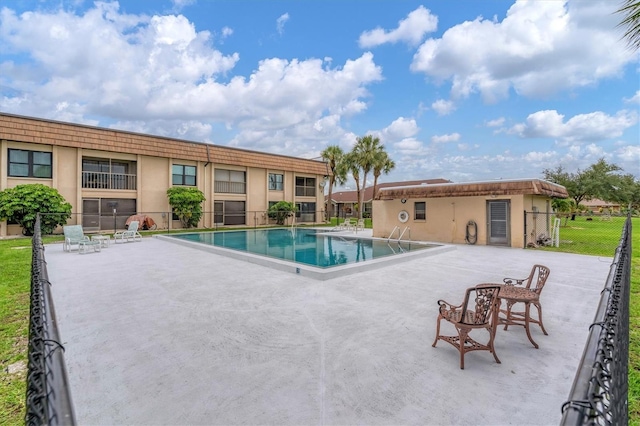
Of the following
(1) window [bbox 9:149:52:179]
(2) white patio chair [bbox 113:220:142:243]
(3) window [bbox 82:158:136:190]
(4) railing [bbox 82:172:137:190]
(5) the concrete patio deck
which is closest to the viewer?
(5) the concrete patio deck

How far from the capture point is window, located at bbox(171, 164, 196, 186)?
23.9m

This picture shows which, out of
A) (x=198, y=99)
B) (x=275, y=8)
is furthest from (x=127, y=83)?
(x=275, y=8)

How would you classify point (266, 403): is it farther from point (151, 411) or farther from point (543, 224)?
point (543, 224)

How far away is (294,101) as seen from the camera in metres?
25.7

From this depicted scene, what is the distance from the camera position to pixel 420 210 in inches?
637

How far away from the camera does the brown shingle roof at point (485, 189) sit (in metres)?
12.9

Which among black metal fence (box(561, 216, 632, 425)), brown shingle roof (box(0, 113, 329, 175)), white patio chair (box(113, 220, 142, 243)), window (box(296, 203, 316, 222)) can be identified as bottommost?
white patio chair (box(113, 220, 142, 243))

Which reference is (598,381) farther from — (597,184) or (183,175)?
(597,184)

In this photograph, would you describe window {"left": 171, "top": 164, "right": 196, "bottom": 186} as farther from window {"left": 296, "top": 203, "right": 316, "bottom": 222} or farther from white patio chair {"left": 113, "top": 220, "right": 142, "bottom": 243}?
window {"left": 296, "top": 203, "right": 316, "bottom": 222}

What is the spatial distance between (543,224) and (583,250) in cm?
287

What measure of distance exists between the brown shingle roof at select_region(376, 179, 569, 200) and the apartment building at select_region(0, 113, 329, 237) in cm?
1521

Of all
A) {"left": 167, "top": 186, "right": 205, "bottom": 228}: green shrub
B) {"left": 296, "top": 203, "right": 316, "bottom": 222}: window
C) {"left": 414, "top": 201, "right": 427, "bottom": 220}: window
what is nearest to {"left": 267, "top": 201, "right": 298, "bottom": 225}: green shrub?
{"left": 296, "top": 203, "right": 316, "bottom": 222}: window

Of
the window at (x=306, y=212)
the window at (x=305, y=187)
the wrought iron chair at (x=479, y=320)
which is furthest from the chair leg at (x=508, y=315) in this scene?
the window at (x=305, y=187)

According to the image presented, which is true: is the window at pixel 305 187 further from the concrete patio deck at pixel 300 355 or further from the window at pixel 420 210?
the concrete patio deck at pixel 300 355
